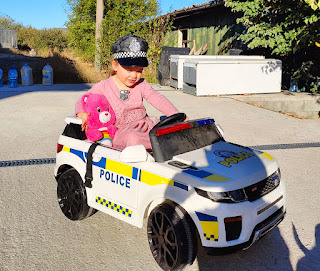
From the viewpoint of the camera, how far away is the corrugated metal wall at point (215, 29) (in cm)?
1578

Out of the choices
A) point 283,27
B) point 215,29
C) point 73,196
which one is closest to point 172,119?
point 73,196

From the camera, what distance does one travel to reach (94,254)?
2900 mm

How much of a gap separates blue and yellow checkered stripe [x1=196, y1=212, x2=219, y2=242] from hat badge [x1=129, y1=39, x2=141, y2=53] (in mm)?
1694

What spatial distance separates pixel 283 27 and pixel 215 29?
5779 mm

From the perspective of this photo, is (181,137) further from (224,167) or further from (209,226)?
(209,226)

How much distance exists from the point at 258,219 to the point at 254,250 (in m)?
0.54

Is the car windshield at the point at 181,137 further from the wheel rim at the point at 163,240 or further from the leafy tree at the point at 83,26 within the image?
the leafy tree at the point at 83,26

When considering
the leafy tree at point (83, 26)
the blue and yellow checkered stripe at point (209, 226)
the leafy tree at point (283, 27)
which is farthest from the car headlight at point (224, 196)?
the leafy tree at point (83, 26)

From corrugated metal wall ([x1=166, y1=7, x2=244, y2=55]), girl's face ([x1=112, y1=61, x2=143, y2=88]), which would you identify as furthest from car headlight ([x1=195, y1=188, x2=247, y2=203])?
corrugated metal wall ([x1=166, y1=7, x2=244, y2=55])

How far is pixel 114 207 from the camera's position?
302 centimetres

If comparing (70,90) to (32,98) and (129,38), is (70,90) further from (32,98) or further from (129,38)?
(129,38)

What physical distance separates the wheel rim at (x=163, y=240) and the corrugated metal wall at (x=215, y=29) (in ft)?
45.0

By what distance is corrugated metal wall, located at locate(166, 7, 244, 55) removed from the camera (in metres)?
15.8

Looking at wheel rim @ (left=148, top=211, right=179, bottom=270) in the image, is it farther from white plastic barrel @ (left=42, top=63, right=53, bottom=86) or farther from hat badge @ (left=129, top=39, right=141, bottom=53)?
white plastic barrel @ (left=42, top=63, right=53, bottom=86)
